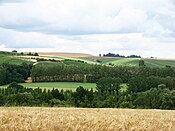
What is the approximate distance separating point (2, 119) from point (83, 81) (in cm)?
11978

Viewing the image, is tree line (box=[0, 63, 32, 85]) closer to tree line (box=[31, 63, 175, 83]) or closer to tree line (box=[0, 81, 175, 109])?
tree line (box=[31, 63, 175, 83])

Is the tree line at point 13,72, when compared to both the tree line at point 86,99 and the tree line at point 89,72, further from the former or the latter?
the tree line at point 86,99

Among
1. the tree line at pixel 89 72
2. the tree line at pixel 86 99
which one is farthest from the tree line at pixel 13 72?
the tree line at pixel 86 99

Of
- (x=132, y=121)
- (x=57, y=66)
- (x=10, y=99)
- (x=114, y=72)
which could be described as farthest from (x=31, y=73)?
(x=132, y=121)

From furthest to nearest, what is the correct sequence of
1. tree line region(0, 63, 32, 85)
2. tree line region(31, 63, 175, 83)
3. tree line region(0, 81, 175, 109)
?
tree line region(31, 63, 175, 83) → tree line region(0, 63, 32, 85) → tree line region(0, 81, 175, 109)

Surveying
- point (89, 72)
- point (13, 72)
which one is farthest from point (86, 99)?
point (89, 72)

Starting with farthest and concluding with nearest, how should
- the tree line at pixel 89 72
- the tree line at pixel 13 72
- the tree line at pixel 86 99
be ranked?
the tree line at pixel 89 72
the tree line at pixel 13 72
the tree line at pixel 86 99

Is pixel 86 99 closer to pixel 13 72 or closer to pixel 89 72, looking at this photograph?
pixel 13 72

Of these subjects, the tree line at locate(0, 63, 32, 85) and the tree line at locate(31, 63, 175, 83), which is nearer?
the tree line at locate(0, 63, 32, 85)

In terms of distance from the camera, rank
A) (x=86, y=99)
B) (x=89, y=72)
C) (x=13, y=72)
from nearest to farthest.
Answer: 1. (x=86, y=99)
2. (x=13, y=72)
3. (x=89, y=72)

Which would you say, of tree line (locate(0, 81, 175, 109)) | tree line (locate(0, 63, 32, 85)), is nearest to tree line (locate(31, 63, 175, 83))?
tree line (locate(0, 63, 32, 85))

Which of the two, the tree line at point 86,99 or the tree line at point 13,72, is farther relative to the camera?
the tree line at point 13,72

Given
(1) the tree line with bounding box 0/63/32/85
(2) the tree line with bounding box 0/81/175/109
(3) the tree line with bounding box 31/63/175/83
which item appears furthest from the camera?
(3) the tree line with bounding box 31/63/175/83

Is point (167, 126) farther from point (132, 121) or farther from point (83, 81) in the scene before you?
point (83, 81)
